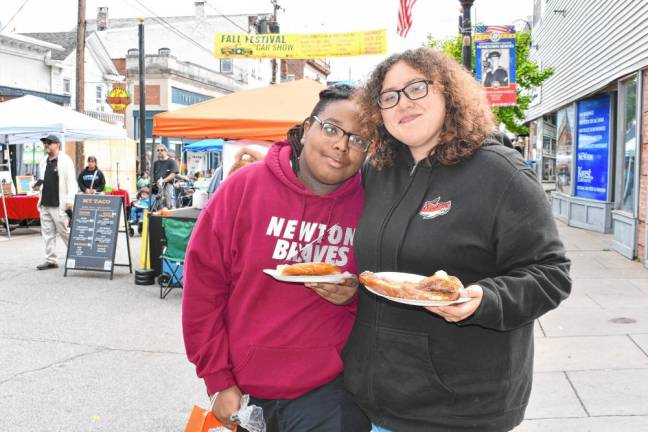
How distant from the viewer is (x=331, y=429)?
2301mm

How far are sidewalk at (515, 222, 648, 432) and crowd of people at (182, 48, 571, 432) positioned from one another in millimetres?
2680

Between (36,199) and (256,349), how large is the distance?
14.4 metres

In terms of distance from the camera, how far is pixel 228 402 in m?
2.40

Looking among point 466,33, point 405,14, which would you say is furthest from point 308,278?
point 405,14

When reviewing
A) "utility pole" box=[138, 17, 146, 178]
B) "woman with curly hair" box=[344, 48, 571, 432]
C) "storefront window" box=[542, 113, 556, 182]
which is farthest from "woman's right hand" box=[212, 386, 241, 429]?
"utility pole" box=[138, 17, 146, 178]

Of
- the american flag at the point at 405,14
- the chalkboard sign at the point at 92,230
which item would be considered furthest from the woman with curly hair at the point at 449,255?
the american flag at the point at 405,14

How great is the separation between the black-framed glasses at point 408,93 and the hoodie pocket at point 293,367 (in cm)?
90

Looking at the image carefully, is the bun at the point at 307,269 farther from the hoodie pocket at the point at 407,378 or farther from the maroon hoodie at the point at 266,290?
the hoodie pocket at the point at 407,378

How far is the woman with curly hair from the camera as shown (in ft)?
6.11

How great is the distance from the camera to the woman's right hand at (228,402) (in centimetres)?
240

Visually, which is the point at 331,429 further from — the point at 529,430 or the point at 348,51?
the point at 348,51

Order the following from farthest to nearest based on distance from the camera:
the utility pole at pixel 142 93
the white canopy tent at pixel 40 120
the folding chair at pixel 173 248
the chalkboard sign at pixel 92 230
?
the utility pole at pixel 142 93 < the white canopy tent at pixel 40 120 < the chalkboard sign at pixel 92 230 < the folding chair at pixel 173 248

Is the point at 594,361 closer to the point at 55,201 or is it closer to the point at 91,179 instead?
the point at 55,201

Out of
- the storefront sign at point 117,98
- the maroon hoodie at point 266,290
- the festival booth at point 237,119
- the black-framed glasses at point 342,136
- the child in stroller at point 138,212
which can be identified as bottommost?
the child in stroller at point 138,212
